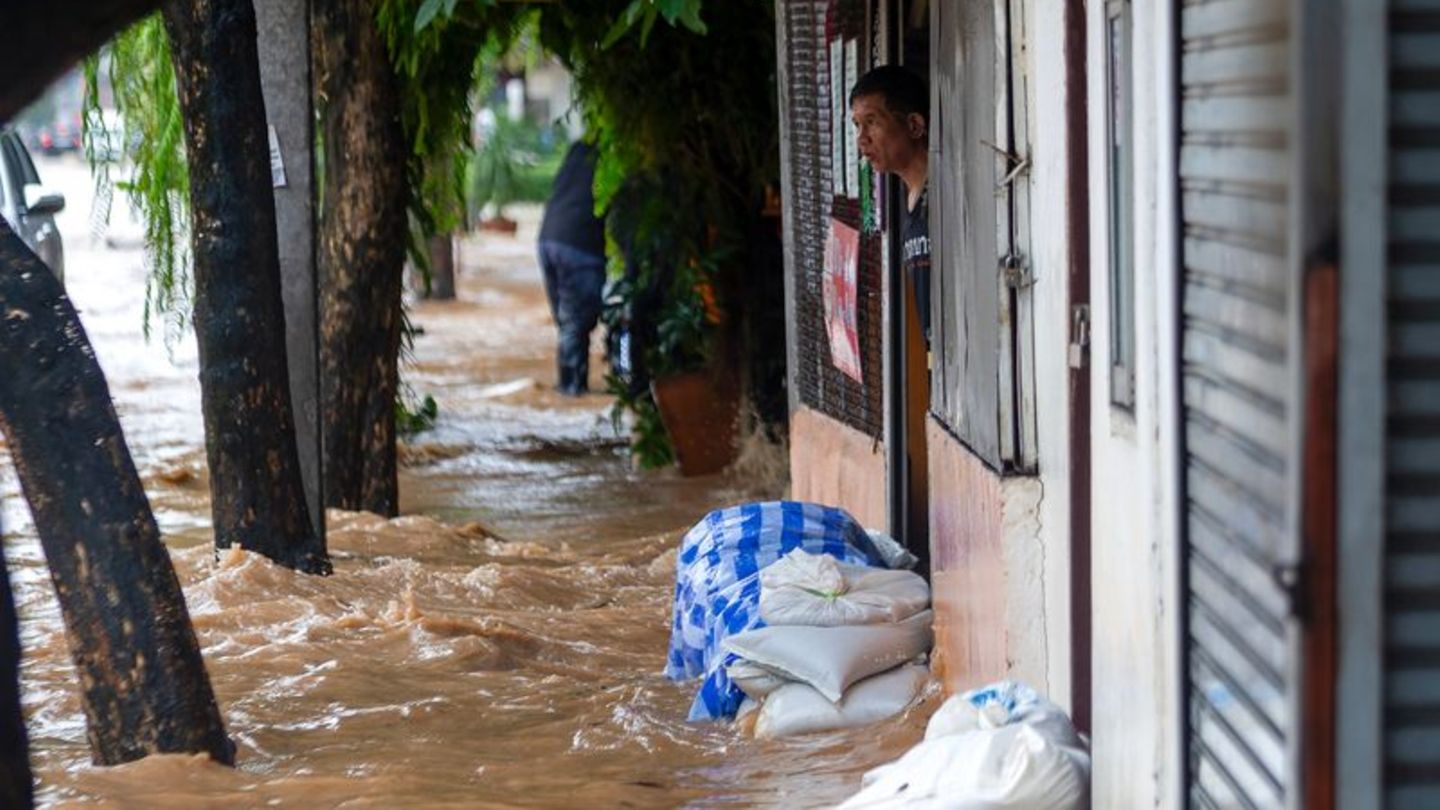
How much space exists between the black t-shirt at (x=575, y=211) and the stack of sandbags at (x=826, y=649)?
28.9 feet

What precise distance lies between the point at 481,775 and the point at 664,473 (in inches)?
269

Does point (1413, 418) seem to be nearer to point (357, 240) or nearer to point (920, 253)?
point (920, 253)

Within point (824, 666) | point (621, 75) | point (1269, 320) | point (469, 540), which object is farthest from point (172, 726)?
point (621, 75)

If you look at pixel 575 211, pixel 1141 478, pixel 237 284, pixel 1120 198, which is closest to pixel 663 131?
pixel 575 211

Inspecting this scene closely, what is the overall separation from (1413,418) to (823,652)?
3208 mm

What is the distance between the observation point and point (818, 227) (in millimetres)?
8867

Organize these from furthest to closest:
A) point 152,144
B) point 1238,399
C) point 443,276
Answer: point 443,276 → point 152,144 → point 1238,399

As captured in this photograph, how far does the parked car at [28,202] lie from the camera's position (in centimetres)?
1395

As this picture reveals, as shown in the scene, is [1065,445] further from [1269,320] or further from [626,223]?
[626,223]

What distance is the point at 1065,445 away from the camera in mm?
4898

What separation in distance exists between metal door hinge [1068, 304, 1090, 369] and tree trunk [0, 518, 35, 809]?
87.1 inches

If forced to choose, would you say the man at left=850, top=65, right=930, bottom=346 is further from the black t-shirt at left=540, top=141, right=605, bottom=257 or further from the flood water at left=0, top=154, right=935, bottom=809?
the black t-shirt at left=540, top=141, right=605, bottom=257

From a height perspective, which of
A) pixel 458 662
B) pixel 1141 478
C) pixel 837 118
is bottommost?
pixel 458 662

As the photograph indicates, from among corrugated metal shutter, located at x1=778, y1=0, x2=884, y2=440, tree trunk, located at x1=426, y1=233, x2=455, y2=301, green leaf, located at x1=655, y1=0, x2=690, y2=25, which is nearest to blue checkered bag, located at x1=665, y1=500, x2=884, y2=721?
corrugated metal shutter, located at x1=778, y1=0, x2=884, y2=440
